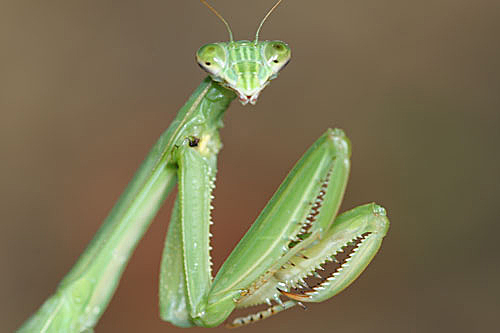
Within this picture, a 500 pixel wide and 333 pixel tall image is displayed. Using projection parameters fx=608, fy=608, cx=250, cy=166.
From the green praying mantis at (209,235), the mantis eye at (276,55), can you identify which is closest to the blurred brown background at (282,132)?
the green praying mantis at (209,235)

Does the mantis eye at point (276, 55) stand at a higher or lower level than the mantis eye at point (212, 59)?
higher

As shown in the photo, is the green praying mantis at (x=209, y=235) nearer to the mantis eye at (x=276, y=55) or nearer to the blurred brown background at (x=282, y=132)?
the mantis eye at (x=276, y=55)

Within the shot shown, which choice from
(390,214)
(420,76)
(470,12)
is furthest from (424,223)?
(470,12)

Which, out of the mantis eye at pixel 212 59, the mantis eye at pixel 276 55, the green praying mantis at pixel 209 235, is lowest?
the green praying mantis at pixel 209 235

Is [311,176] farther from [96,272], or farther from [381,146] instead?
[381,146]

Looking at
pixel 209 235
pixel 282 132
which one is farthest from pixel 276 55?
pixel 282 132

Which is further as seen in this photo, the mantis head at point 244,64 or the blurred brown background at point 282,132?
the blurred brown background at point 282,132
